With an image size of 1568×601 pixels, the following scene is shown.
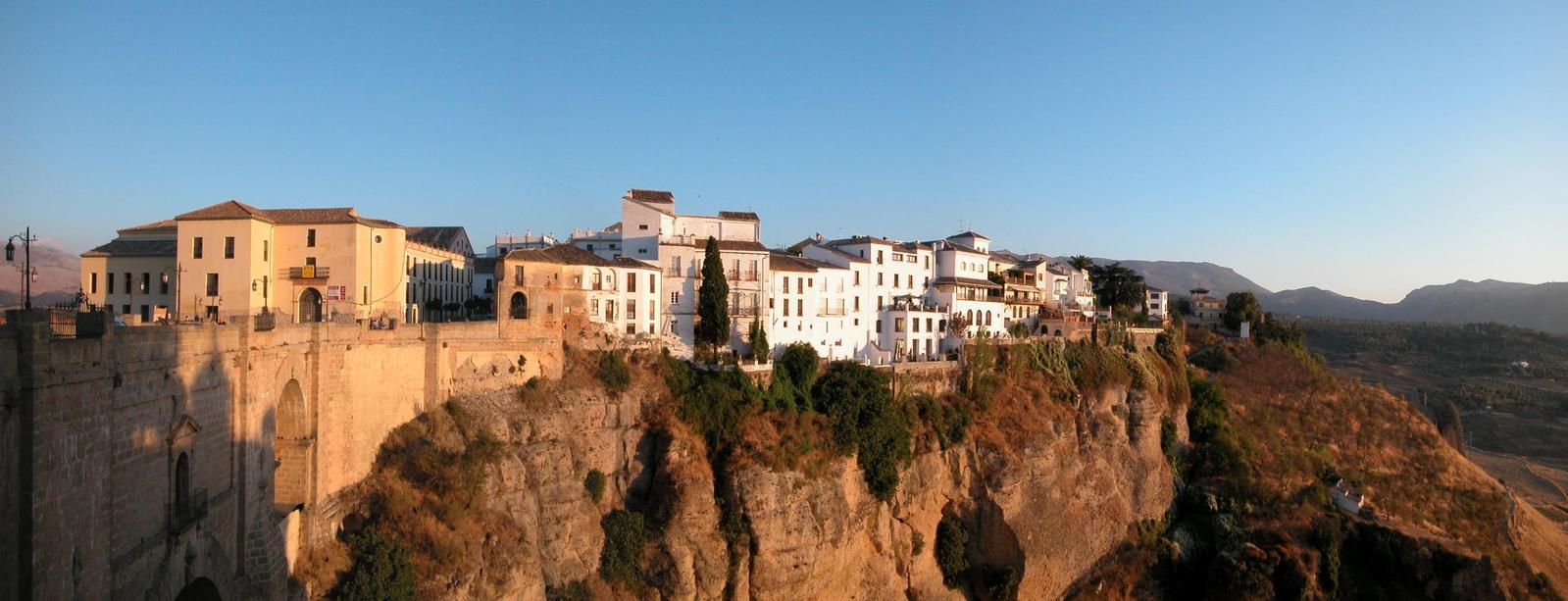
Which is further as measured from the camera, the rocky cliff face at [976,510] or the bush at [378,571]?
the rocky cliff face at [976,510]

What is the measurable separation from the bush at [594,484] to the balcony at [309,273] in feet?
38.9

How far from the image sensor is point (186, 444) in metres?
14.9

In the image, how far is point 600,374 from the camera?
97.1ft

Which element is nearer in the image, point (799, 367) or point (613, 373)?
point (613, 373)

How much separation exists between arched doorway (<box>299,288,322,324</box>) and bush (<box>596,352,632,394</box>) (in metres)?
9.90

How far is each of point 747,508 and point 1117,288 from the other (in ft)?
131

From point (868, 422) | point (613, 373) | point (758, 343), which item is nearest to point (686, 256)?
point (758, 343)

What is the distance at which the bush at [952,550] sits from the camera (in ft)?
116

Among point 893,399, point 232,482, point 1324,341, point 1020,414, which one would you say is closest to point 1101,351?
point 1020,414

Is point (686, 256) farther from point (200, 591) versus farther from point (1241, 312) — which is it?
point (1241, 312)

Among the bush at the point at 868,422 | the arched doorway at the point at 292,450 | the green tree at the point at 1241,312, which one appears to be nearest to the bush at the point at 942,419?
the bush at the point at 868,422

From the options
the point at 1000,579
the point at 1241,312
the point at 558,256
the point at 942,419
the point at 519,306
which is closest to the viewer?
the point at 519,306

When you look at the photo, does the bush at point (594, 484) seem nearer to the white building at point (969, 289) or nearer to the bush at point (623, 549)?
the bush at point (623, 549)

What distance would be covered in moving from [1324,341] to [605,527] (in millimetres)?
107116
